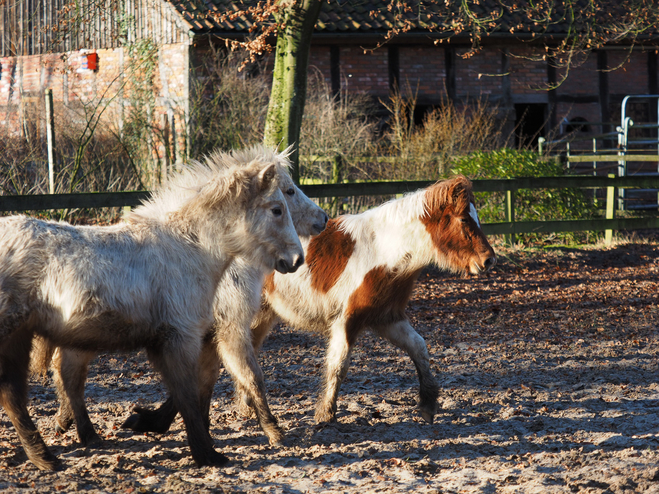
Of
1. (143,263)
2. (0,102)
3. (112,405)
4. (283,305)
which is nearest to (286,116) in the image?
(283,305)

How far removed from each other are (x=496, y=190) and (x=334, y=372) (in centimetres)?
635

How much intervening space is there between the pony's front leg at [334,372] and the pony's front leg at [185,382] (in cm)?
117

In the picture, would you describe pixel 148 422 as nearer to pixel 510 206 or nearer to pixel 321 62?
pixel 510 206

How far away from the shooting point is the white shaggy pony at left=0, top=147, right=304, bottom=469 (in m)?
3.61

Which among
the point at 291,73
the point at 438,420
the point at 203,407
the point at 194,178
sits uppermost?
the point at 291,73

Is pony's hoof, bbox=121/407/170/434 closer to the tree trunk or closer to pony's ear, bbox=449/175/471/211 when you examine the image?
pony's ear, bbox=449/175/471/211

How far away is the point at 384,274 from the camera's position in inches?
202

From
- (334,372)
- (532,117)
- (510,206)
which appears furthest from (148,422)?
(532,117)

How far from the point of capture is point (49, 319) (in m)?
3.62

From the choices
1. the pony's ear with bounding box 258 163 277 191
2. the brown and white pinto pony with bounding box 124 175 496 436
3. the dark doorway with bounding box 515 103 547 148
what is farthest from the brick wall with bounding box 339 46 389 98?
the pony's ear with bounding box 258 163 277 191

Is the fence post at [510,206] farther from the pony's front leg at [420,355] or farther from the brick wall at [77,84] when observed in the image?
the brick wall at [77,84]

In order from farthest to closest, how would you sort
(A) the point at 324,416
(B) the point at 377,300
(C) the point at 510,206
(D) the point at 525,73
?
(D) the point at 525,73
(C) the point at 510,206
(B) the point at 377,300
(A) the point at 324,416

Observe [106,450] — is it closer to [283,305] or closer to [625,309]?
[283,305]

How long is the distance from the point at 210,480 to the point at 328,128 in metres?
10.5
